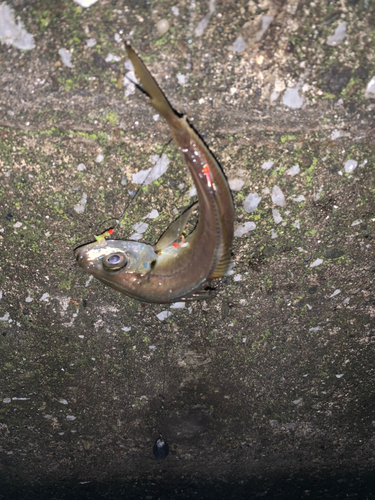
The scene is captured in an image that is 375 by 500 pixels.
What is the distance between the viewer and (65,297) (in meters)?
2.58

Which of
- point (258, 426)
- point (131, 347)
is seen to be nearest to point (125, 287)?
point (131, 347)

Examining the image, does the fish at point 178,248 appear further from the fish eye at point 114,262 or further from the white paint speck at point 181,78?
the white paint speck at point 181,78

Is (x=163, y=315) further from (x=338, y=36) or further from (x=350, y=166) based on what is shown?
(x=338, y=36)

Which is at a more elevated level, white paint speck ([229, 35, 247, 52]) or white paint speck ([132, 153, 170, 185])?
white paint speck ([229, 35, 247, 52])

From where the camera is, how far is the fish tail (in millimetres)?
1890

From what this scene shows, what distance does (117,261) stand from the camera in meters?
2.24

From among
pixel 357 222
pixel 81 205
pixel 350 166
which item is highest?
pixel 81 205

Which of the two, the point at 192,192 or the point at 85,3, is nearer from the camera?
the point at 85,3

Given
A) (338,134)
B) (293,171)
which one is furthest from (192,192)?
(338,134)

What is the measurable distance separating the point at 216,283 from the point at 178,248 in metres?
0.42

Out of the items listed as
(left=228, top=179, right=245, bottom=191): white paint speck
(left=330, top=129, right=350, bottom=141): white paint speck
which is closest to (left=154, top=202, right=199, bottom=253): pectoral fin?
(left=228, top=179, right=245, bottom=191): white paint speck

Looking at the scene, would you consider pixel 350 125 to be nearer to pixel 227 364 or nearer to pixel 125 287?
pixel 125 287

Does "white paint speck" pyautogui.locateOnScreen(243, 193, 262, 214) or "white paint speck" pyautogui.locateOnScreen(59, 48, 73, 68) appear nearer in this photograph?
"white paint speck" pyautogui.locateOnScreen(59, 48, 73, 68)

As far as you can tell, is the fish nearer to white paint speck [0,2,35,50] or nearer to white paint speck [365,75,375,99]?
white paint speck [0,2,35,50]
